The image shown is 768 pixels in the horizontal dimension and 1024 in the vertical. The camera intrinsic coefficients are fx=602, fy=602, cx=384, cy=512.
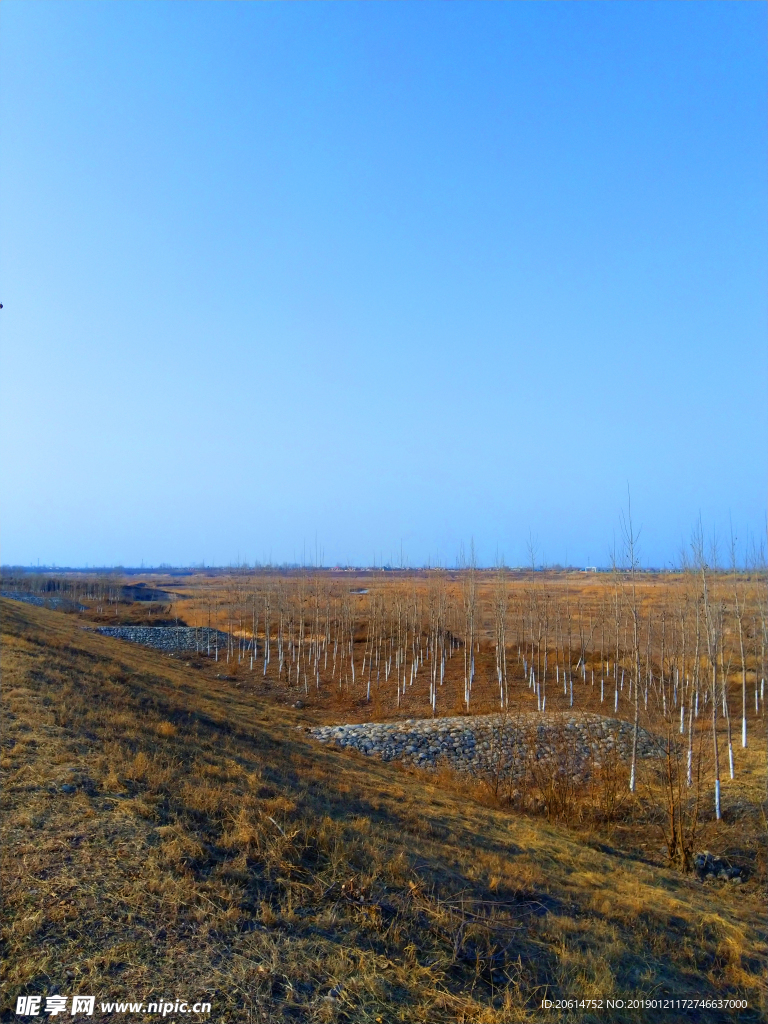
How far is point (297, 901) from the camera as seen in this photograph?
527 centimetres

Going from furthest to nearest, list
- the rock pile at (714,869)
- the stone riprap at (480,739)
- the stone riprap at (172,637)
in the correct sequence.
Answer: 1. the stone riprap at (172,637)
2. the stone riprap at (480,739)
3. the rock pile at (714,869)

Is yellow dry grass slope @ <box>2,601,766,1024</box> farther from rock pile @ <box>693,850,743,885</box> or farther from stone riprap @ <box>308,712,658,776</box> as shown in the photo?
stone riprap @ <box>308,712,658,776</box>

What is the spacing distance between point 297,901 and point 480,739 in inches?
603

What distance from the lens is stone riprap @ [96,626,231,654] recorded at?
3941 cm

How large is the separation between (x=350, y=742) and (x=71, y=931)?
15791 mm

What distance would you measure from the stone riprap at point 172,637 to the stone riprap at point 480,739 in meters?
20.7

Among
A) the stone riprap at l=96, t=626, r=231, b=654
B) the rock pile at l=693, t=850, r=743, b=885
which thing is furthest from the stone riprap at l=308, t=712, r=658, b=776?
the stone riprap at l=96, t=626, r=231, b=654

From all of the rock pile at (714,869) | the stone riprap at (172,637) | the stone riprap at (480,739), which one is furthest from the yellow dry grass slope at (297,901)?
the stone riprap at (172,637)

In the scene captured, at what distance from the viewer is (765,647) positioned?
19.8 m

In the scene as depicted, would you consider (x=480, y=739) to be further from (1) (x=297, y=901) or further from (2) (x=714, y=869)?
(1) (x=297, y=901)

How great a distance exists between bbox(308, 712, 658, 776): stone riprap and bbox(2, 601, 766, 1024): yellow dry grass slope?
8058mm

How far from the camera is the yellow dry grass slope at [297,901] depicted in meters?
4.20

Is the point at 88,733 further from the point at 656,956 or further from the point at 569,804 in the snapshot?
the point at 569,804

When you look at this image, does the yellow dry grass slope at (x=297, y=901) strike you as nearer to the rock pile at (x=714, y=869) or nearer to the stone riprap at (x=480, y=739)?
the rock pile at (x=714, y=869)
